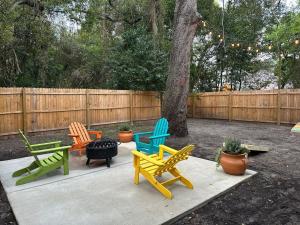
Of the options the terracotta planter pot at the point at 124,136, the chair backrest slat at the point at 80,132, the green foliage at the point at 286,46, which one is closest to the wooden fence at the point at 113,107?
the chair backrest slat at the point at 80,132

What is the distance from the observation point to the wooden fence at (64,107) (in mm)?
7605

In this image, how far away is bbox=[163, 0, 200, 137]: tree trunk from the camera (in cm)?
716

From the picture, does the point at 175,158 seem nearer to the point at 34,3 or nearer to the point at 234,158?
the point at 234,158

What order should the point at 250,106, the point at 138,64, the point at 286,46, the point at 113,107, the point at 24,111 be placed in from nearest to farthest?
the point at 24,111
the point at 113,107
the point at 138,64
the point at 250,106
the point at 286,46

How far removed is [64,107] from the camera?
8.88m

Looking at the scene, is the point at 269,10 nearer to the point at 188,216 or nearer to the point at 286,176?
the point at 286,176

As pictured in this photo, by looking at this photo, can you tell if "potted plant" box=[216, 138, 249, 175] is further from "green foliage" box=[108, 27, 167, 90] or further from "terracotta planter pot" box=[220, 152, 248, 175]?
"green foliage" box=[108, 27, 167, 90]

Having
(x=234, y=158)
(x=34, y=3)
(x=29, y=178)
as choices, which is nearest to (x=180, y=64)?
(x=234, y=158)

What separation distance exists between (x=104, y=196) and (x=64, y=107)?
656 cm

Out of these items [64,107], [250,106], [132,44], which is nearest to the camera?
[64,107]

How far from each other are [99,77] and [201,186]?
1245 cm

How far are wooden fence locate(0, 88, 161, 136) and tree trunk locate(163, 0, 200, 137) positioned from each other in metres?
3.70

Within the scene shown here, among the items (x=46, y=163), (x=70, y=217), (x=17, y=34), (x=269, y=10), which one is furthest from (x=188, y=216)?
(x=269, y=10)

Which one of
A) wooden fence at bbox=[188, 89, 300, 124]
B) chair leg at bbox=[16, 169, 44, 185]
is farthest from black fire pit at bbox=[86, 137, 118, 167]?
wooden fence at bbox=[188, 89, 300, 124]
